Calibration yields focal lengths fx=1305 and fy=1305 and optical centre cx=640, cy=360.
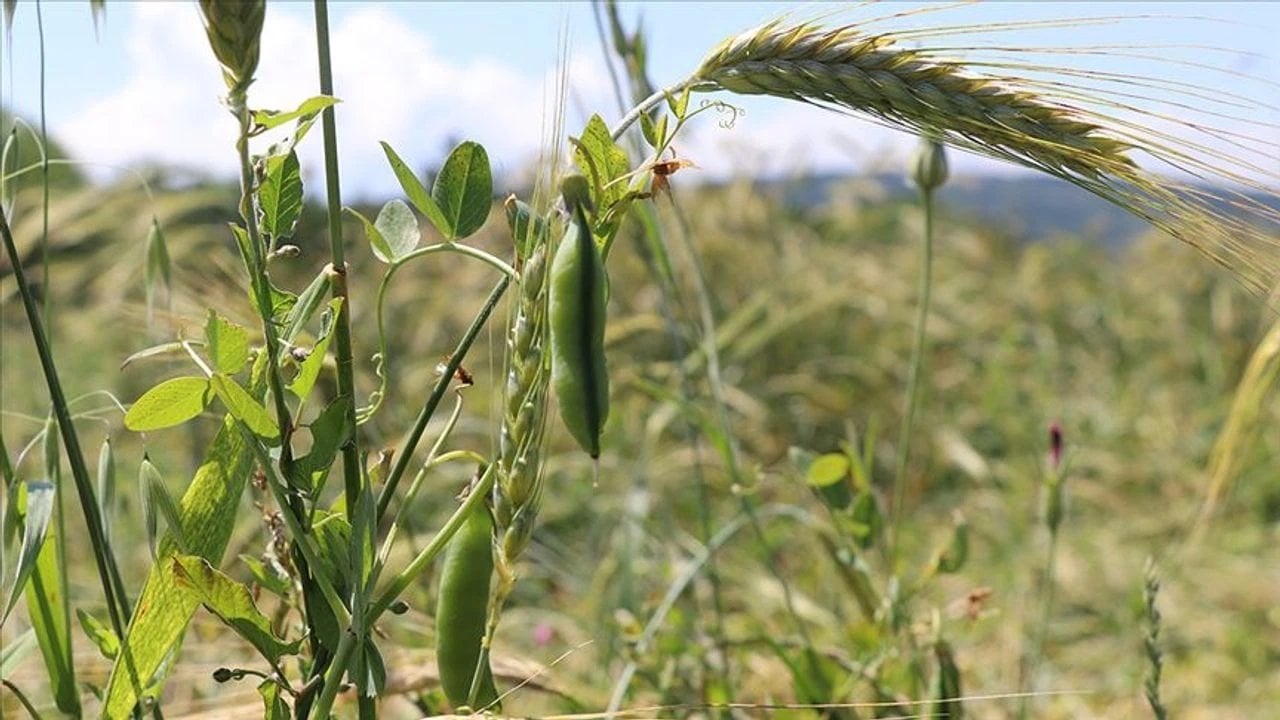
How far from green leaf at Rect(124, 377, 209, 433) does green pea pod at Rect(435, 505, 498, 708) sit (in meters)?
0.12

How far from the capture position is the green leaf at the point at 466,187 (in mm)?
503

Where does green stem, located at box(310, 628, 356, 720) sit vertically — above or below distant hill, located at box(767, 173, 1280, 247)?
above

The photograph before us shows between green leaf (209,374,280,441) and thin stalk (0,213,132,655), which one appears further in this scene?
thin stalk (0,213,132,655)

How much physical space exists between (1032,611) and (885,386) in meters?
1.25

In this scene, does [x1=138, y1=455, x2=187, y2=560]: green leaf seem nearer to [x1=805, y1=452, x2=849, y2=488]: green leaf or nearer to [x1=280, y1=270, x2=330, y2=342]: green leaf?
[x1=280, y1=270, x2=330, y2=342]: green leaf

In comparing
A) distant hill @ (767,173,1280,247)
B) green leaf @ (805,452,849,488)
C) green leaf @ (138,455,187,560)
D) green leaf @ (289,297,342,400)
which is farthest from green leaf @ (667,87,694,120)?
distant hill @ (767,173,1280,247)

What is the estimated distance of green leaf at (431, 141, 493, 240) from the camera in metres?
0.50

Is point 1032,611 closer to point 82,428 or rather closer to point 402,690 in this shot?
point 402,690

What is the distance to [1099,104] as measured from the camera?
→ 47 centimetres

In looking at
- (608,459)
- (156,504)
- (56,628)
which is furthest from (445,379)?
(608,459)

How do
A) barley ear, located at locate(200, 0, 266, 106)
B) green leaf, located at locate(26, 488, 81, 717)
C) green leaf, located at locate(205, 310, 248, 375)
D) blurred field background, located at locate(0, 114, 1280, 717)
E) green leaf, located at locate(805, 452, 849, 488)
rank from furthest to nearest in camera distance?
blurred field background, located at locate(0, 114, 1280, 717), green leaf, located at locate(805, 452, 849, 488), green leaf, located at locate(26, 488, 81, 717), green leaf, located at locate(205, 310, 248, 375), barley ear, located at locate(200, 0, 266, 106)

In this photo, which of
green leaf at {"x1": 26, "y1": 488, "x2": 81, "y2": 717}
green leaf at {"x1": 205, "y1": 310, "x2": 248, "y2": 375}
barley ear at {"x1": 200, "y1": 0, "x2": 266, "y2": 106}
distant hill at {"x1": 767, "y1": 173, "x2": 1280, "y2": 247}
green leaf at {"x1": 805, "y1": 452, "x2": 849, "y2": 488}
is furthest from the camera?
distant hill at {"x1": 767, "y1": 173, "x2": 1280, "y2": 247}

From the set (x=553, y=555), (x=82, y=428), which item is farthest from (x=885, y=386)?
(x=82, y=428)

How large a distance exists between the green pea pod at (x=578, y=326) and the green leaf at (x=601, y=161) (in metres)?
0.06
